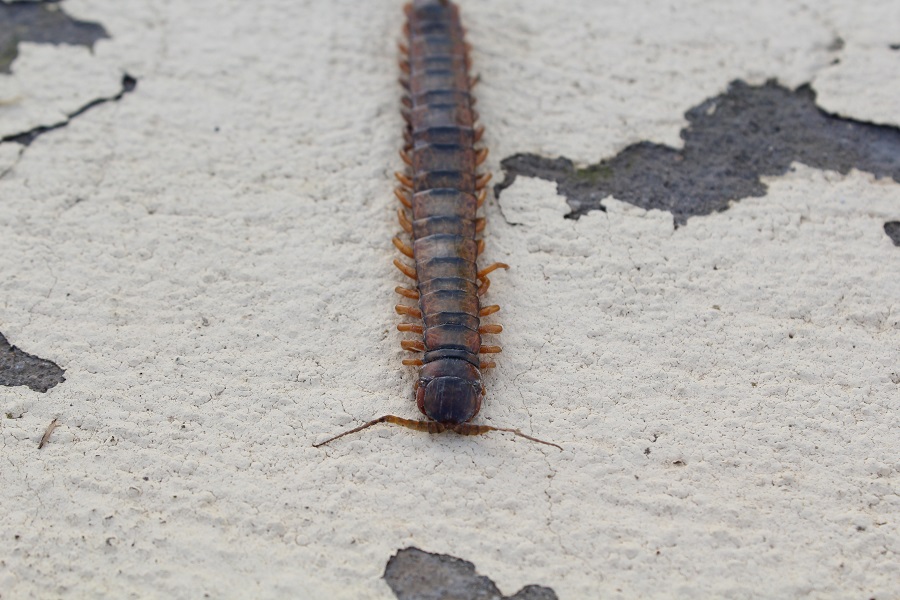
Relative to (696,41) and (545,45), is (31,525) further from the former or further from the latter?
(696,41)

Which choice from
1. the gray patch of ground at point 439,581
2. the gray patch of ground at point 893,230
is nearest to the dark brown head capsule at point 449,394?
the gray patch of ground at point 439,581

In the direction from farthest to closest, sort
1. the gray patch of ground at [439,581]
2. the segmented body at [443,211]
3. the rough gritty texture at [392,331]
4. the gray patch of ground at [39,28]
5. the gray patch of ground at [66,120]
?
the gray patch of ground at [39,28] → the gray patch of ground at [66,120] → the segmented body at [443,211] → the rough gritty texture at [392,331] → the gray patch of ground at [439,581]

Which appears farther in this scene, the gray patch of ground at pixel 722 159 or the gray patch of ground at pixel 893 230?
the gray patch of ground at pixel 722 159

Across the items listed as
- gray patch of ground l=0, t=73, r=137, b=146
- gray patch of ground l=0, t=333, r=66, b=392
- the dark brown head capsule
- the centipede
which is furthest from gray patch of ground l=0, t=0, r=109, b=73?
the dark brown head capsule

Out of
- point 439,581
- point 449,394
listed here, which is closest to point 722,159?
point 449,394

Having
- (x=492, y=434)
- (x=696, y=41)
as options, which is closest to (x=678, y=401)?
(x=492, y=434)

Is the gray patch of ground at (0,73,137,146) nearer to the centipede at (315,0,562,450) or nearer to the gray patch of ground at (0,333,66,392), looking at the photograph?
the gray patch of ground at (0,333,66,392)

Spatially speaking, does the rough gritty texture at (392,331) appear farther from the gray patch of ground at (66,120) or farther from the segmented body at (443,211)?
the segmented body at (443,211)
